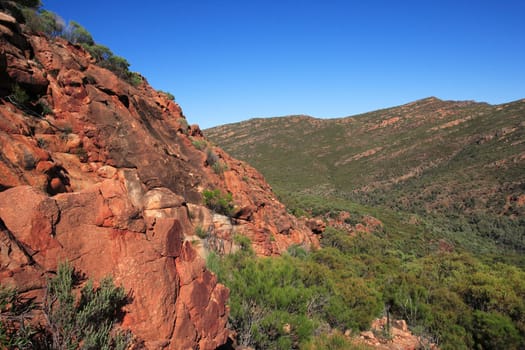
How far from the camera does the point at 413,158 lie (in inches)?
2749

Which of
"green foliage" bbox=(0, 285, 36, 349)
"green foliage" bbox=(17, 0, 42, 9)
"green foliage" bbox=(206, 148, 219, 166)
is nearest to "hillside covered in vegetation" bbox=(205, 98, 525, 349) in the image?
"green foliage" bbox=(206, 148, 219, 166)

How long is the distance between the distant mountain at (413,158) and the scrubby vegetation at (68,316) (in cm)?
4073

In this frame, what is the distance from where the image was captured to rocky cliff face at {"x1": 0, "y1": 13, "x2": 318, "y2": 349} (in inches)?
203

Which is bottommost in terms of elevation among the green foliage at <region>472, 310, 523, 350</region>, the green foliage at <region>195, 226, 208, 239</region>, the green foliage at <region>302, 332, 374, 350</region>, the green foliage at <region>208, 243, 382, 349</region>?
the green foliage at <region>472, 310, 523, 350</region>

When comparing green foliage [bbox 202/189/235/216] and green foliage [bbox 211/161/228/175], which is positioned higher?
green foliage [bbox 211/161/228/175]

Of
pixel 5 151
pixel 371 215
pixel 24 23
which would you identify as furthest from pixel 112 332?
pixel 371 215

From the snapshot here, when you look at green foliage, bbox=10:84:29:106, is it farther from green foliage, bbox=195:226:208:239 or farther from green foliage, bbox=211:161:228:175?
green foliage, bbox=211:161:228:175

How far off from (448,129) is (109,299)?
90.4m

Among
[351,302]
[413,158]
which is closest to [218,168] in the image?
[351,302]

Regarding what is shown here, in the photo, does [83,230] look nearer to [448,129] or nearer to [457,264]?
[457,264]

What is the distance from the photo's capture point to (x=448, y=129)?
78.1 metres

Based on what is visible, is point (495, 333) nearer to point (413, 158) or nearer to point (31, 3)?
point (31, 3)

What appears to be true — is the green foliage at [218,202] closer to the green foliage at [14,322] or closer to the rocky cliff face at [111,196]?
the rocky cliff face at [111,196]

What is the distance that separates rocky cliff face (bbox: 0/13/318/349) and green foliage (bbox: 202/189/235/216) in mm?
564
